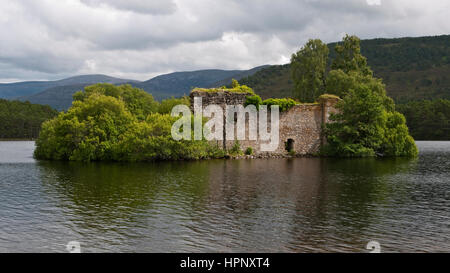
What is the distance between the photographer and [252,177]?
24.6 metres

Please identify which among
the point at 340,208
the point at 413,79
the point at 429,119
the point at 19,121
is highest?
the point at 413,79

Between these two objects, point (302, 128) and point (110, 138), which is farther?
point (302, 128)

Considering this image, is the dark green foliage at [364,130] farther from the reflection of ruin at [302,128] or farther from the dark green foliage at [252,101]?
the dark green foliage at [252,101]

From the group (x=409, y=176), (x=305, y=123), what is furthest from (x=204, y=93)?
(x=409, y=176)

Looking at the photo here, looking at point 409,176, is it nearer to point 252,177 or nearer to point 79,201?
point 252,177

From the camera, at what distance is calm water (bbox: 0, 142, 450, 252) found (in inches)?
442

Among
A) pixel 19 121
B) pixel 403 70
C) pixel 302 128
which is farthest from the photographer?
pixel 403 70

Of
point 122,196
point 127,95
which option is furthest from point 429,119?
point 122,196

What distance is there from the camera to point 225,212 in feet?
48.9

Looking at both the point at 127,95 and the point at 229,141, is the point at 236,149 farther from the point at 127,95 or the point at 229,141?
the point at 127,95

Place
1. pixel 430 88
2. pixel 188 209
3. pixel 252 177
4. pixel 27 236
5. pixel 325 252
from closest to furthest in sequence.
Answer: pixel 325 252 → pixel 27 236 → pixel 188 209 → pixel 252 177 → pixel 430 88

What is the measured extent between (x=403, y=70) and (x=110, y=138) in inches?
4210

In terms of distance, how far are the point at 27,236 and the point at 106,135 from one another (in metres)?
26.9

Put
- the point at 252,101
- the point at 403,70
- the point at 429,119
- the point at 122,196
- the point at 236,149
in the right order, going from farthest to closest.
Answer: the point at 403,70 → the point at 429,119 → the point at 236,149 → the point at 252,101 → the point at 122,196
